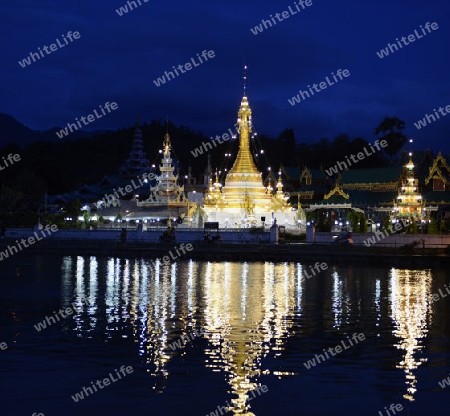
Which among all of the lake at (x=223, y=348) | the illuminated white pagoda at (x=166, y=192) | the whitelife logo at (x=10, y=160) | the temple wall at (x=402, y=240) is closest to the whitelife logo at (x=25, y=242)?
the illuminated white pagoda at (x=166, y=192)

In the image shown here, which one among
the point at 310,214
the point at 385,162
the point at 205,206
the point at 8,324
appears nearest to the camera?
the point at 8,324

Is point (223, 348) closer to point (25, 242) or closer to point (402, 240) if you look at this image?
point (402, 240)

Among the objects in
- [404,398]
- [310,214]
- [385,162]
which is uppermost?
[385,162]

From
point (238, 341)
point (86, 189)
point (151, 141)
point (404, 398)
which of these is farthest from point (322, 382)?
point (151, 141)

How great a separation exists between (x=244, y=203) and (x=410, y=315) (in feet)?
117

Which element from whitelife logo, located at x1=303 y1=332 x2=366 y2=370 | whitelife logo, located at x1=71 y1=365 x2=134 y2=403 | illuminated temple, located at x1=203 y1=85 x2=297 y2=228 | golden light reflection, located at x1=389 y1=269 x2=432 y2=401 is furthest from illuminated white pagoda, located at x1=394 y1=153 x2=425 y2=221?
whitelife logo, located at x1=71 y1=365 x2=134 y2=403

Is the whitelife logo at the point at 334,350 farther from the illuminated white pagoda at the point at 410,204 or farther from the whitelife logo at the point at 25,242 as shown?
the illuminated white pagoda at the point at 410,204

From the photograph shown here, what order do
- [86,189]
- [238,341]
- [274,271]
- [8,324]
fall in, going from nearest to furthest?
[238,341], [8,324], [274,271], [86,189]

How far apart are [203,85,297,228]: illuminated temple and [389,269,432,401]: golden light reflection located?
21.9 meters

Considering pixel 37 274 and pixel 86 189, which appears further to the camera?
pixel 86 189

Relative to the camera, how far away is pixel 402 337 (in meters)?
17.9

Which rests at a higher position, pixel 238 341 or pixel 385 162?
pixel 385 162

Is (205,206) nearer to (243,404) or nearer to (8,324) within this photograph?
(8,324)

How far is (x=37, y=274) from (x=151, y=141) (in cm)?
9556
